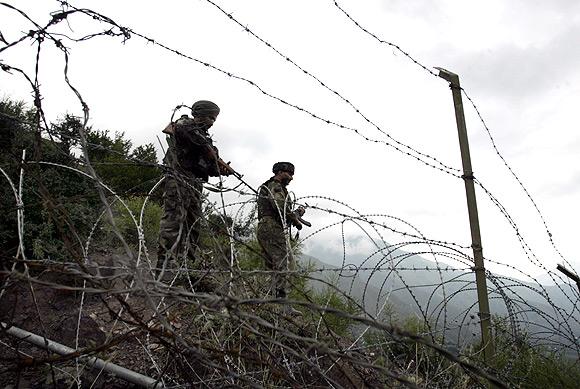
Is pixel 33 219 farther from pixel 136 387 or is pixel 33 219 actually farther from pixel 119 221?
pixel 136 387

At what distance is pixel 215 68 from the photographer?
7.59 feet

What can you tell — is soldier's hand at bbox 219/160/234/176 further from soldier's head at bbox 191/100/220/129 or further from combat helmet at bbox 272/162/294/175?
combat helmet at bbox 272/162/294/175

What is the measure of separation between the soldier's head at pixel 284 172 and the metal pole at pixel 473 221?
Result: 276 cm

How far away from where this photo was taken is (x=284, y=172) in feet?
17.0

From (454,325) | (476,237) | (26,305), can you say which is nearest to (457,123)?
(476,237)

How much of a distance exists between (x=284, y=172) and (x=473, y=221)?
2.92 m

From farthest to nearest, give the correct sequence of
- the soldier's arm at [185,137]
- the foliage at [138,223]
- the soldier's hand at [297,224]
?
the foliage at [138,223] → the soldier's hand at [297,224] → the soldier's arm at [185,137]

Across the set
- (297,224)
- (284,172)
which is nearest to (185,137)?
(284,172)

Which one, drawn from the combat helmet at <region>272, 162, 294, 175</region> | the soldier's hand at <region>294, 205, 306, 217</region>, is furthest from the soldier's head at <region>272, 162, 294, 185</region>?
the soldier's hand at <region>294, 205, 306, 217</region>

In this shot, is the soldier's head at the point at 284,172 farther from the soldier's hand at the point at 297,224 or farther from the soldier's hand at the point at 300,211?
the soldier's hand at the point at 297,224

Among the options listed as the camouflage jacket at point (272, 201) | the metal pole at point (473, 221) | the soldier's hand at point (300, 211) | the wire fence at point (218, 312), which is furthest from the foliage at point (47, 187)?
the metal pole at point (473, 221)

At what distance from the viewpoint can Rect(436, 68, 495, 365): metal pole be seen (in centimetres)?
236

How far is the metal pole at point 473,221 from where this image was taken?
236cm

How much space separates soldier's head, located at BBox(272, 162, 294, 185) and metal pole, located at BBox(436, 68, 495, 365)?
2764 millimetres
